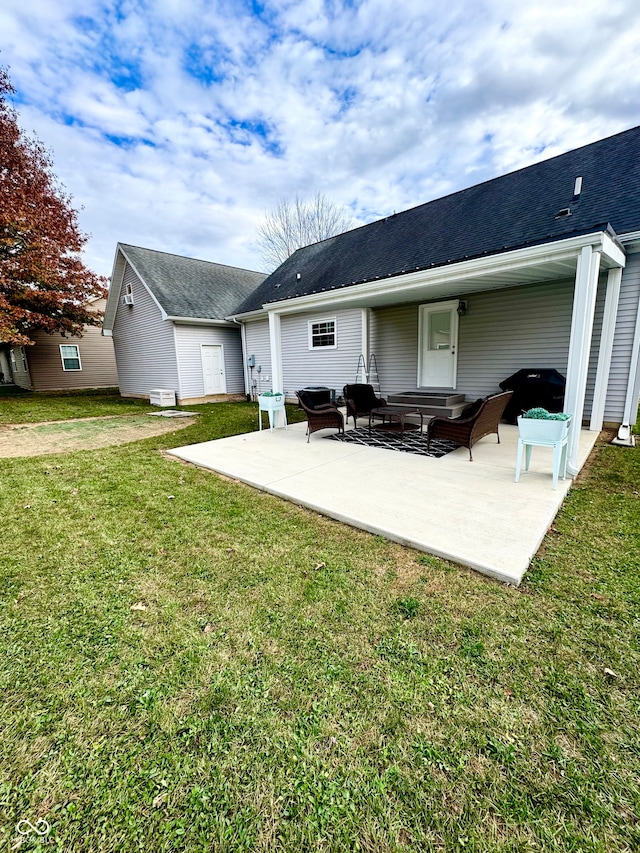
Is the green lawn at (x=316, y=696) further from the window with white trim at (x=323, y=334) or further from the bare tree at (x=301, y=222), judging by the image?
the bare tree at (x=301, y=222)

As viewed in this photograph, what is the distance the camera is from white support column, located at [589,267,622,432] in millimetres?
6012

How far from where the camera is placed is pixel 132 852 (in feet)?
3.71

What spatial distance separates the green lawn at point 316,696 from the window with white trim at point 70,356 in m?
20.1

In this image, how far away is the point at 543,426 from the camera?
154 inches

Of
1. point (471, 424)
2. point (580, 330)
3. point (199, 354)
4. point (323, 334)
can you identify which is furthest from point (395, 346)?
point (199, 354)

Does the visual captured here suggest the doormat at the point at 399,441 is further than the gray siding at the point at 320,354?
No

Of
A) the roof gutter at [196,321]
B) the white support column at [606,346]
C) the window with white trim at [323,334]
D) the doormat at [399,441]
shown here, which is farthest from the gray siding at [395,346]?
the roof gutter at [196,321]

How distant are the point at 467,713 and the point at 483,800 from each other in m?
0.32

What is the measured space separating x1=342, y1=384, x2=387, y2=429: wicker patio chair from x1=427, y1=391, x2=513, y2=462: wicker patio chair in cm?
228

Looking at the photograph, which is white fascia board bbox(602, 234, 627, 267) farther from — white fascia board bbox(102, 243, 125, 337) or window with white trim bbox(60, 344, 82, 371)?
window with white trim bbox(60, 344, 82, 371)

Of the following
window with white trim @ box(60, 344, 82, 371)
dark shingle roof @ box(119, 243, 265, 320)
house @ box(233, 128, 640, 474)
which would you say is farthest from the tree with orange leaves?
house @ box(233, 128, 640, 474)

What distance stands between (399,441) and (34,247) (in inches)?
595

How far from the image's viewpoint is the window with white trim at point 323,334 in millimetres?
10747

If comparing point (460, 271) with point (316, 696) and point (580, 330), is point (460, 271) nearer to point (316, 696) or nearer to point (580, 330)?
point (580, 330)
